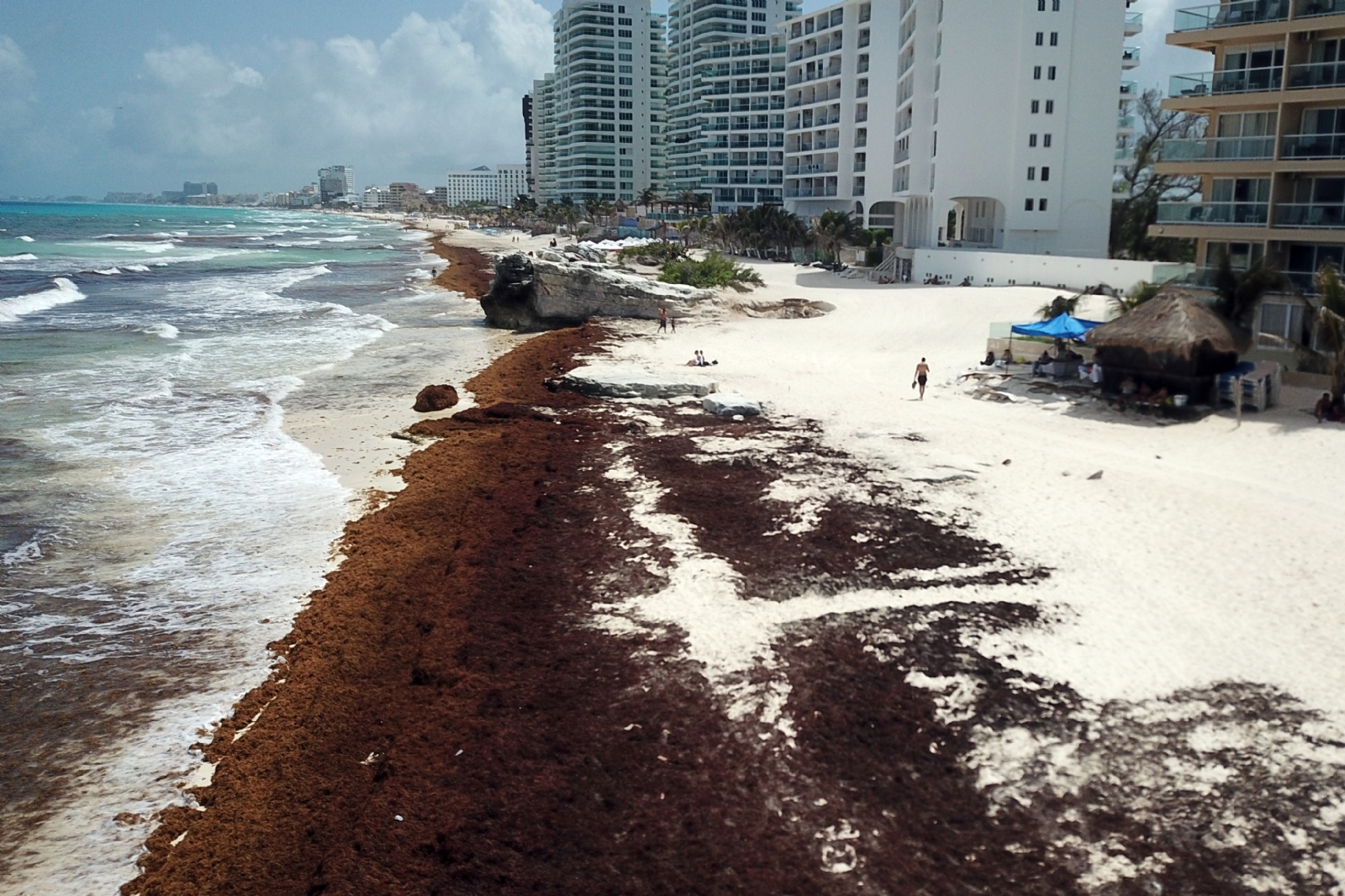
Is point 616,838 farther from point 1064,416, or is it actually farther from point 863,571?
point 1064,416

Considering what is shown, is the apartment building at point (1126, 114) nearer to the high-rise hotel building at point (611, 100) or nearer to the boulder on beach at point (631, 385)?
the boulder on beach at point (631, 385)

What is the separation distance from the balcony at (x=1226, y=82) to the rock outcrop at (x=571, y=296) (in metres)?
18.9

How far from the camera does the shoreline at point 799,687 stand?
27.1 feet

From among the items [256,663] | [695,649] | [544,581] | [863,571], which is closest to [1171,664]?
[863,571]

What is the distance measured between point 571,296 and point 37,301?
30701mm

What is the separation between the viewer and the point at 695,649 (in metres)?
11.5

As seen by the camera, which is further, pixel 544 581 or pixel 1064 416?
pixel 1064 416

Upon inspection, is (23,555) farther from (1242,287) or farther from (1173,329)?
(1242,287)

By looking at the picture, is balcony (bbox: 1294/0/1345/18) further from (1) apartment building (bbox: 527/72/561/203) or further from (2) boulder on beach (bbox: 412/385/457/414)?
(1) apartment building (bbox: 527/72/561/203)

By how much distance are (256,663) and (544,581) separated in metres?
3.77

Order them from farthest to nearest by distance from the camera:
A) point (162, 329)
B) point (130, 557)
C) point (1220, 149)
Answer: point (162, 329) → point (1220, 149) → point (130, 557)

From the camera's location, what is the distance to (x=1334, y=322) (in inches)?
809

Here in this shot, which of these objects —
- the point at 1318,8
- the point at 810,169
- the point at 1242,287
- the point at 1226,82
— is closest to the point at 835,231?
the point at 810,169

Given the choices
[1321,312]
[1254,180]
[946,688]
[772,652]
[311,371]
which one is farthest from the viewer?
[311,371]
